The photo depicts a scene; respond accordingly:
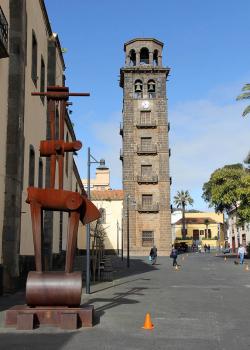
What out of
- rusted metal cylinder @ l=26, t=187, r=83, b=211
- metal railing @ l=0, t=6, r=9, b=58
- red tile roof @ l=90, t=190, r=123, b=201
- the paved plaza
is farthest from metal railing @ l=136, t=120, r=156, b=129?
rusted metal cylinder @ l=26, t=187, r=83, b=211

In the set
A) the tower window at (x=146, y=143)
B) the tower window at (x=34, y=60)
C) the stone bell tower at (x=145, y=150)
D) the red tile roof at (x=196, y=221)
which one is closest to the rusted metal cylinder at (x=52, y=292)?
the tower window at (x=34, y=60)

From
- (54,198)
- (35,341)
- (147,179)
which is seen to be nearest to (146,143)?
(147,179)

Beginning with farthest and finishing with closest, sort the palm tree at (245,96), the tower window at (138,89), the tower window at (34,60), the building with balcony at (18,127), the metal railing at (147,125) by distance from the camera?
the tower window at (138,89) → the metal railing at (147,125) → the palm tree at (245,96) → the tower window at (34,60) → the building with balcony at (18,127)

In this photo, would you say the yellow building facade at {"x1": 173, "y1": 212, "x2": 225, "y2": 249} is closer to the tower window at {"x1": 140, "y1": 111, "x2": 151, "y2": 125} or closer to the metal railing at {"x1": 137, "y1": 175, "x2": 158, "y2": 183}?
the metal railing at {"x1": 137, "y1": 175, "x2": 158, "y2": 183}

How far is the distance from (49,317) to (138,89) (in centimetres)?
5611

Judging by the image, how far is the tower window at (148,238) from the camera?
199 ft

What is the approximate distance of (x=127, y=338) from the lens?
8.84 meters

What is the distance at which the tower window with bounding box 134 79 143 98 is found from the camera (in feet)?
211

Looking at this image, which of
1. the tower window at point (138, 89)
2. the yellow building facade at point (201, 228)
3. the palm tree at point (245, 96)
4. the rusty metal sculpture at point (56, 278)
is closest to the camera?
the rusty metal sculpture at point (56, 278)

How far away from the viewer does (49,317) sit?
9.77 meters

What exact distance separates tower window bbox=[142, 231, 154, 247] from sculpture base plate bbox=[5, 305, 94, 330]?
51098mm

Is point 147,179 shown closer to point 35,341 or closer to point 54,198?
point 54,198

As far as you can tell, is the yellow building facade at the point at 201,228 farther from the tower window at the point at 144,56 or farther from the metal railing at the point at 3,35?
the metal railing at the point at 3,35

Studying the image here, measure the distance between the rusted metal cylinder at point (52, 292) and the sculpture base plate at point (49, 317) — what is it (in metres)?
0.12
